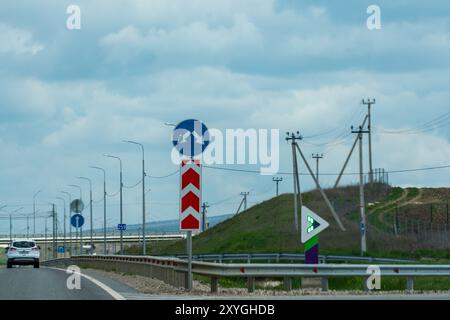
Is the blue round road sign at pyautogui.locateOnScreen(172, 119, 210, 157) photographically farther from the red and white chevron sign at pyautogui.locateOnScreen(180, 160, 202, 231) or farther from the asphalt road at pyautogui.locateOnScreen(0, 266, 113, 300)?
the asphalt road at pyautogui.locateOnScreen(0, 266, 113, 300)

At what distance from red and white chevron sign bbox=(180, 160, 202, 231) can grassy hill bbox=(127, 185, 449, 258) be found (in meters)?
46.5

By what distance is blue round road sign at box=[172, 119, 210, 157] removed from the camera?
22672 mm

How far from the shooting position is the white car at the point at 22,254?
193 ft

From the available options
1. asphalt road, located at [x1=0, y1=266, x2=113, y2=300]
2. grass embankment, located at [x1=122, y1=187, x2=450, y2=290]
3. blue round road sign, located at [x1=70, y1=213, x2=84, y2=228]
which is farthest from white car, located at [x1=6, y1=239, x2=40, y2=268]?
asphalt road, located at [x1=0, y1=266, x2=113, y2=300]

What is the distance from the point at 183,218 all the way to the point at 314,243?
4039mm

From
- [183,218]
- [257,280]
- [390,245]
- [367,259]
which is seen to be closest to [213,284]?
[183,218]

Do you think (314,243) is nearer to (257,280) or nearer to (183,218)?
→ (183,218)

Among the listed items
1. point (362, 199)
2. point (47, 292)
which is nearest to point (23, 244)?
point (362, 199)

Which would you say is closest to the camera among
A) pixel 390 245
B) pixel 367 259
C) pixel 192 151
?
pixel 192 151
